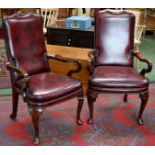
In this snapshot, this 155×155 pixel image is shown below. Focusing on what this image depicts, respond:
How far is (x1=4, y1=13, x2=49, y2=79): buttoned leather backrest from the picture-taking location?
2459mm

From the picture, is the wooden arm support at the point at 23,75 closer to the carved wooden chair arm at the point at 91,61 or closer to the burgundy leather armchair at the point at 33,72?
the burgundy leather armchair at the point at 33,72

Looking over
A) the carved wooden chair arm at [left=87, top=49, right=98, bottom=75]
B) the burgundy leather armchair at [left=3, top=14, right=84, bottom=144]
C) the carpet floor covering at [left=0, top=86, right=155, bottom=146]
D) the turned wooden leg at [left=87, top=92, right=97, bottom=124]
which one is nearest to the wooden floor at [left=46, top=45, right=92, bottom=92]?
the carved wooden chair arm at [left=87, top=49, right=98, bottom=75]

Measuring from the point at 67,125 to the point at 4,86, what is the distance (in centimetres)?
127

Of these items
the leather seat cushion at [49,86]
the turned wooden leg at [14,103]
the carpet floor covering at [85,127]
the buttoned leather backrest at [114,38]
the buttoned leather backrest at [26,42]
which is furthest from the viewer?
the buttoned leather backrest at [114,38]

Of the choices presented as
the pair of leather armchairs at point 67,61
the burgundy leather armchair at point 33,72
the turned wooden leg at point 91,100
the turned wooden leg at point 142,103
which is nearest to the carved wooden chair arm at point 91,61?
the pair of leather armchairs at point 67,61

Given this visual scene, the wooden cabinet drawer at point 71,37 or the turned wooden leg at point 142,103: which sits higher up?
the wooden cabinet drawer at point 71,37

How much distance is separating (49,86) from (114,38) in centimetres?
105

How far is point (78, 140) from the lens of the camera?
7.67 ft

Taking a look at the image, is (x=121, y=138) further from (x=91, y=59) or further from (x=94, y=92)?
(x=91, y=59)

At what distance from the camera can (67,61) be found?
2576 mm

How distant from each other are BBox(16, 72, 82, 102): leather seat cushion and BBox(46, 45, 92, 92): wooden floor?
2.12 ft

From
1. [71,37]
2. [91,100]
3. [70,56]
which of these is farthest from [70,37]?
[91,100]

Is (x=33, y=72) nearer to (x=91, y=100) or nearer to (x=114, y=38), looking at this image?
(x=91, y=100)

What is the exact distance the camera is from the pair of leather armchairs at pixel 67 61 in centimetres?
224
